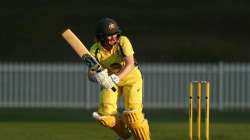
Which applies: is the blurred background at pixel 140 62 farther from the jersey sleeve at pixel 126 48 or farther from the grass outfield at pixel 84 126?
the jersey sleeve at pixel 126 48

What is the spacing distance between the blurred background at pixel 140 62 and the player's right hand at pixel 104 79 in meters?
3.26

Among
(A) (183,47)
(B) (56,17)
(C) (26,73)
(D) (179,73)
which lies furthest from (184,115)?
(B) (56,17)

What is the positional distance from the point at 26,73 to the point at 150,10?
27.1ft

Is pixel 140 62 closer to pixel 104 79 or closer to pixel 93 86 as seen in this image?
pixel 93 86

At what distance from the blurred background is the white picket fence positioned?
2 cm

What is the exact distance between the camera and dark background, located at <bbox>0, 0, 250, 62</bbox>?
2720 centimetres

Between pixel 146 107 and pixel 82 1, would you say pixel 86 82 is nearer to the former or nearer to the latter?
pixel 146 107

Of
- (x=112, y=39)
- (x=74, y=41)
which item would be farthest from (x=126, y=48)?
(x=74, y=41)

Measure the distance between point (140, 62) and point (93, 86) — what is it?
8.27 feet

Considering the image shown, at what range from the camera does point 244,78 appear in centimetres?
2219

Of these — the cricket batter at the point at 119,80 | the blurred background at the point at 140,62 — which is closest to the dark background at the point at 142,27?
the blurred background at the point at 140,62

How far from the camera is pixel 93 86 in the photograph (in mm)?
22516

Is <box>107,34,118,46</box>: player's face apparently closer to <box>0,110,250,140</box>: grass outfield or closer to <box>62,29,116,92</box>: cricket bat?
<box>62,29,116,92</box>: cricket bat

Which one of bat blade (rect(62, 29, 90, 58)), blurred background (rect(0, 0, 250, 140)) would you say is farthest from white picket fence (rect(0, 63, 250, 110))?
bat blade (rect(62, 29, 90, 58))
